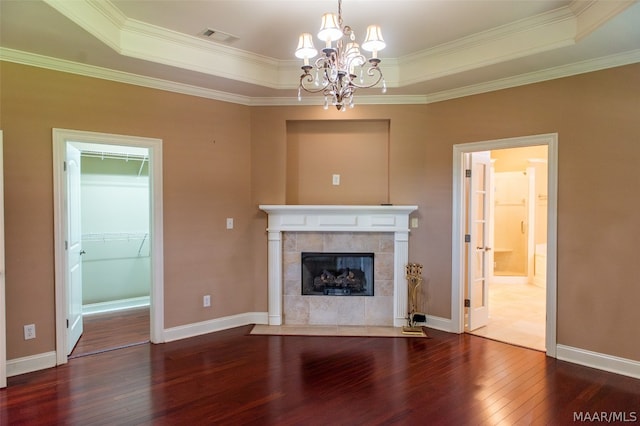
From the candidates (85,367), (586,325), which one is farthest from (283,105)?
(586,325)

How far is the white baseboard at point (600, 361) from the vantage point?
3.17 meters

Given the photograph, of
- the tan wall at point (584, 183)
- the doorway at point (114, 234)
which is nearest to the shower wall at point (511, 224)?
the tan wall at point (584, 183)

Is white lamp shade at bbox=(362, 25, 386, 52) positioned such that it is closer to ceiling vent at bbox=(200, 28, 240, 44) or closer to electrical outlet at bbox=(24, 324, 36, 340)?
ceiling vent at bbox=(200, 28, 240, 44)

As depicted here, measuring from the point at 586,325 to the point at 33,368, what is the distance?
497 centimetres

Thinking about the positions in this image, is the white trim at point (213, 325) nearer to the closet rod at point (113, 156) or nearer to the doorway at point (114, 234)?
the doorway at point (114, 234)

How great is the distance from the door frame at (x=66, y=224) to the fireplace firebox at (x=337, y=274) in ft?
5.36

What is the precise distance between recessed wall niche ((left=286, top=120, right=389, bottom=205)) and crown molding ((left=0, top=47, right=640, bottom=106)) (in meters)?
0.35

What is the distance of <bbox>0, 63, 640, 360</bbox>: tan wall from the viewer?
10.5 ft

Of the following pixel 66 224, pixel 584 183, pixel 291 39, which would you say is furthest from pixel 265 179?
pixel 584 183

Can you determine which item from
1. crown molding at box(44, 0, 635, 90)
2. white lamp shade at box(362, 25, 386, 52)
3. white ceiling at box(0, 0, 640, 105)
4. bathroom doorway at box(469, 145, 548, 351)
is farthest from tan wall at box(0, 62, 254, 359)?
bathroom doorway at box(469, 145, 548, 351)

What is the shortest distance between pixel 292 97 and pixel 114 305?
12.7ft

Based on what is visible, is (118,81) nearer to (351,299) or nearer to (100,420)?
(100,420)

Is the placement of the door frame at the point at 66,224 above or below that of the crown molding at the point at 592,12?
below

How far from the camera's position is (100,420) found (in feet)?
8.20
